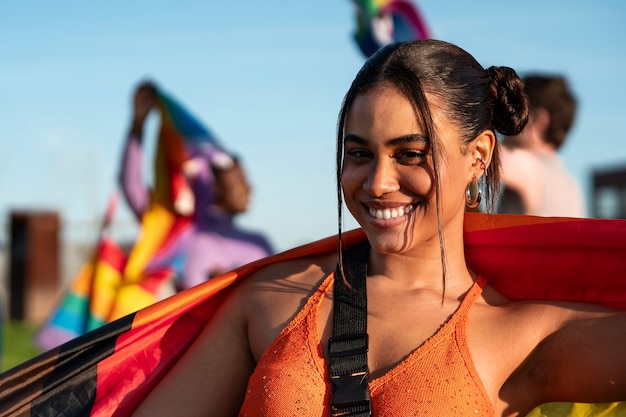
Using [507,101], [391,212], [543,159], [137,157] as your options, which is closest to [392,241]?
[391,212]

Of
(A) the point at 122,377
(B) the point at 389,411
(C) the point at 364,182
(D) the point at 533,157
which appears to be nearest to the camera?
(B) the point at 389,411

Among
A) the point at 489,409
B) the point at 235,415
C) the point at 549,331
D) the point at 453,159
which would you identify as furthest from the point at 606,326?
the point at 235,415

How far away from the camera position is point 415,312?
232cm

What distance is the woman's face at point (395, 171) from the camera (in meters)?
2.22

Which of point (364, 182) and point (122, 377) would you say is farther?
point (122, 377)

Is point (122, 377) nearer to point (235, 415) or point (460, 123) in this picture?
point (235, 415)

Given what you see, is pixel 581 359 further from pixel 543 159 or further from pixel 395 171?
pixel 543 159

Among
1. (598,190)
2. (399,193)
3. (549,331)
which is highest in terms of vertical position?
(399,193)

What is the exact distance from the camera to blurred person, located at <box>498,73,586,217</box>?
4.14 meters

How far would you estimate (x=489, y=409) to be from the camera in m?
2.16

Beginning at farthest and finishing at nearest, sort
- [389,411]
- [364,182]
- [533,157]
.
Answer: [533,157] < [364,182] < [389,411]

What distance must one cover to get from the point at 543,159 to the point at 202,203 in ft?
9.85

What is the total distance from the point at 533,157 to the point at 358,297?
208 cm

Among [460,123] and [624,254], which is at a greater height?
[460,123]
